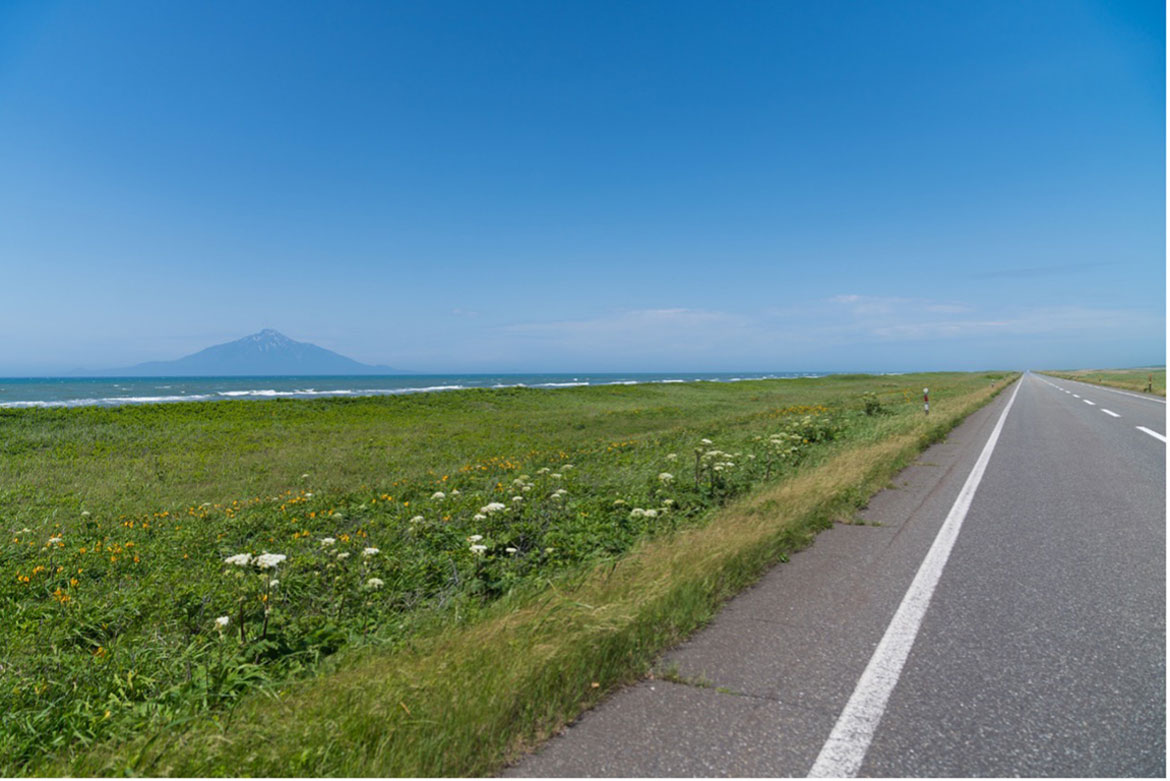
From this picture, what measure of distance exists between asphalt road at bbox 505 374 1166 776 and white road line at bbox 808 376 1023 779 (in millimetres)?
31

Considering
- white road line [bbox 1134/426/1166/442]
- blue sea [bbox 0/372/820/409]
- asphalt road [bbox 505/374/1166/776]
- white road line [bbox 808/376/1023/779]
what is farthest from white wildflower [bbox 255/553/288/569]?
blue sea [bbox 0/372/820/409]

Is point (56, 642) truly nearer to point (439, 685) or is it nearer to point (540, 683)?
point (439, 685)

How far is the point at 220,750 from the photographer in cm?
250

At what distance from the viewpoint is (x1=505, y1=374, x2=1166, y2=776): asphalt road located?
2619mm

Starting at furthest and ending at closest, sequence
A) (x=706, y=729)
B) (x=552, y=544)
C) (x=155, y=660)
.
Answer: (x=552, y=544) < (x=155, y=660) < (x=706, y=729)

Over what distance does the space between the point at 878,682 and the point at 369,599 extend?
3.76 metres

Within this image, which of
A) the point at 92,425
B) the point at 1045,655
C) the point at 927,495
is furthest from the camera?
the point at 92,425

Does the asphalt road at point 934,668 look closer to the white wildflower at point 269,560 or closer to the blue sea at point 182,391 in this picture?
the white wildflower at point 269,560

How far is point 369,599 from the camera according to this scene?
4652mm

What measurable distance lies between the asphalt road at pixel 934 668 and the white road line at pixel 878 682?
0.10ft

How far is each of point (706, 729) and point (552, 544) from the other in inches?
120

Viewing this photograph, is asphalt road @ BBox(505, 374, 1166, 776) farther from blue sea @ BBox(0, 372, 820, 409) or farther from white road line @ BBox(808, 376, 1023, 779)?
blue sea @ BBox(0, 372, 820, 409)

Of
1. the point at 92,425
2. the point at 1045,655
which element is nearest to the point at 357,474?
the point at 1045,655

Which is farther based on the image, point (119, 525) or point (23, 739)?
point (119, 525)
